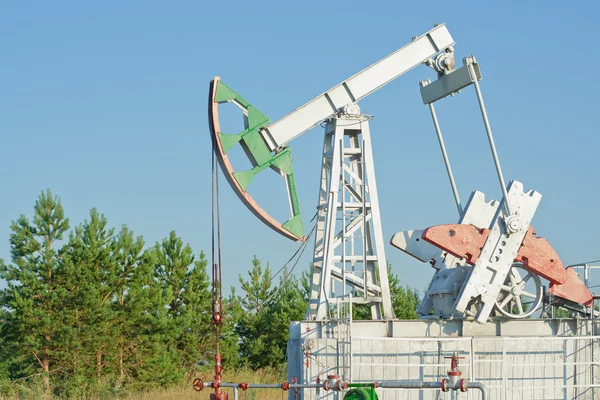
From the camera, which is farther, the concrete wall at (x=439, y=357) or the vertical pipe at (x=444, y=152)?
the vertical pipe at (x=444, y=152)

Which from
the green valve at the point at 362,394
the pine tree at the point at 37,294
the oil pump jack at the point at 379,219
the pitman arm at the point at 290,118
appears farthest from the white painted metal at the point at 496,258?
the pine tree at the point at 37,294

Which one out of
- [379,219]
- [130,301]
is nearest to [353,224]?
[379,219]

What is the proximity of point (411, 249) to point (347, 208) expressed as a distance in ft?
4.33

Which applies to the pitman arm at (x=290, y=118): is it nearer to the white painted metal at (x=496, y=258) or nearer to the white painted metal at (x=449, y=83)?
the white painted metal at (x=449, y=83)

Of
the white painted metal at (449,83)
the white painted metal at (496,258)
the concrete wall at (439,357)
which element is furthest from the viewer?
the white painted metal at (449,83)

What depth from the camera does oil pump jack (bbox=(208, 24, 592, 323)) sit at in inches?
599

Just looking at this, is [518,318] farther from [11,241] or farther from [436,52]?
[11,241]

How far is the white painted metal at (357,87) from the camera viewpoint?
54.0ft

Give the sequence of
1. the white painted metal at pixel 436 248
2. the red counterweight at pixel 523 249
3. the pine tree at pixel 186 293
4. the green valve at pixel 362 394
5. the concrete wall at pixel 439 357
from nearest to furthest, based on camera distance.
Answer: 1. the green valve at pixel 362 394
2. the concrete wall at pixel 439 357
3. the red counterweight at pixel 523 249
4. the white painted metal at pixel 436 248
5. the pine tree at pixel 186 293

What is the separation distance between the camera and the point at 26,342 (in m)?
24.7

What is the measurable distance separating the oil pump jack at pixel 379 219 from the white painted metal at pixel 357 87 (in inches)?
0.7

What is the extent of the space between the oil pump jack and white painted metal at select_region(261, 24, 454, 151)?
2cm

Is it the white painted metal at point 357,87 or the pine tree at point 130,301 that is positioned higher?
the white painted metal at point 357,87

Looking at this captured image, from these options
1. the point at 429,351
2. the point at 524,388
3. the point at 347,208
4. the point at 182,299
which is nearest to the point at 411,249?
the point at 347,208
